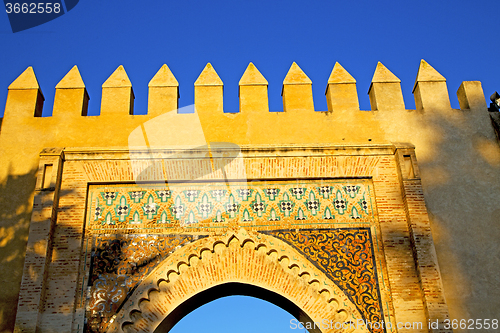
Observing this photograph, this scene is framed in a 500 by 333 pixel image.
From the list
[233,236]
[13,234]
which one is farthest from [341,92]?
[13,234]

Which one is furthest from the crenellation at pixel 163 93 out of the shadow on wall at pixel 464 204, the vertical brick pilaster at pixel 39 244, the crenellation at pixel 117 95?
the shadow on wall at pixel 464 204

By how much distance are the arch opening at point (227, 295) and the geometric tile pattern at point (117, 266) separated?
18.1 inches

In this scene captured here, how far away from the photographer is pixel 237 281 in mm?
5234

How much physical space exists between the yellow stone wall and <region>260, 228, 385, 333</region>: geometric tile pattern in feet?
2.28

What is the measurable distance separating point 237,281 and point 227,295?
0.43m

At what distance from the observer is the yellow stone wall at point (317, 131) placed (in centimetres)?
548

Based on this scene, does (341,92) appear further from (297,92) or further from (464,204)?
(464,204)

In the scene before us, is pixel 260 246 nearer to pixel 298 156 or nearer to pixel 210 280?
pixel 210 280

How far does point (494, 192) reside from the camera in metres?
5.74

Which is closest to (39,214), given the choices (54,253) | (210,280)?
(54,253)

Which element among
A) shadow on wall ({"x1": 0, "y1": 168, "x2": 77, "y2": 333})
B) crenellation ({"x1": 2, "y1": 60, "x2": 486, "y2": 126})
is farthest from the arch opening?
crenellation ({"x1": 2, "y1": 60, "x2": 486, "y2": 126})

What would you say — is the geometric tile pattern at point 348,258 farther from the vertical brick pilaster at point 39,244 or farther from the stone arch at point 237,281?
the vertical brick pilaster at point 39,244

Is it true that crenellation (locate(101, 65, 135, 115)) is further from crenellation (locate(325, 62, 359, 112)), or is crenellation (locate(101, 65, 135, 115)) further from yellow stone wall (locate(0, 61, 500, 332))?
crenellation (locate(325, 62, 359, 112))

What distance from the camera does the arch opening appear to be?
5.21m
